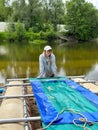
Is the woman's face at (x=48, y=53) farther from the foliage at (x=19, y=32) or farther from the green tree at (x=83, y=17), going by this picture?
the green tree at (x=83, y=17)

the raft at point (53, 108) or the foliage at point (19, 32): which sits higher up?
the raft at point (53, 108)

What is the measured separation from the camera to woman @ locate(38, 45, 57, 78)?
8672 mm

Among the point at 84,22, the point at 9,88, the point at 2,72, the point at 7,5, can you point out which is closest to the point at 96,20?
the point at 84,22

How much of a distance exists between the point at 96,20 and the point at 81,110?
2556 inches

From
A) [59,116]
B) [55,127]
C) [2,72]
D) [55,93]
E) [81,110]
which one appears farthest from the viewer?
[2,72]

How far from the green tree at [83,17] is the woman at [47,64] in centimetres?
5763

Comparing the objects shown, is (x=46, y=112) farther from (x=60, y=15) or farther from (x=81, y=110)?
(x=60, y=15)

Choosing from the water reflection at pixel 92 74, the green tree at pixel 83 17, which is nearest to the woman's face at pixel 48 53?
the water reflection at pixel 92 74

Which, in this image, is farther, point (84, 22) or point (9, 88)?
point (84, 22)

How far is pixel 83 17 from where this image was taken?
2697 inches

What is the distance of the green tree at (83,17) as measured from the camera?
66.7 meters

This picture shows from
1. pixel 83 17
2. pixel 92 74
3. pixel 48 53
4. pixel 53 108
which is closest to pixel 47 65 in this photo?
pixel 48 53

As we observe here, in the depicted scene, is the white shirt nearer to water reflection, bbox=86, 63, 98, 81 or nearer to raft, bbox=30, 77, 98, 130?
raft, bbox=30, 77, 98, 130

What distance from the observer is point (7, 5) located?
77062mm
